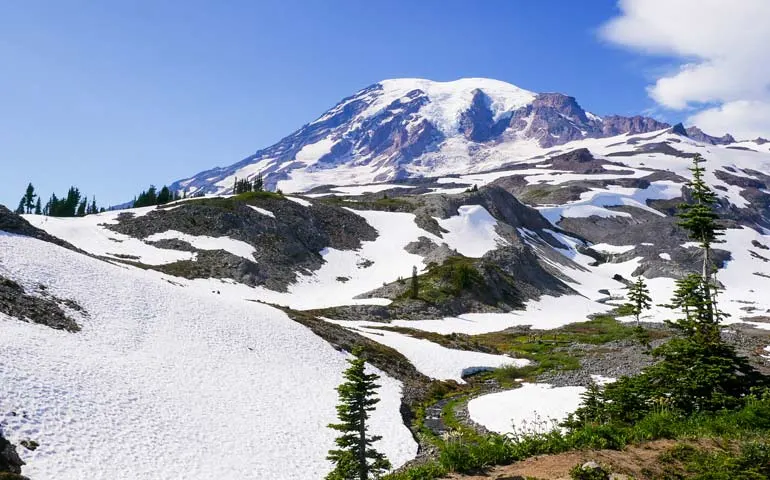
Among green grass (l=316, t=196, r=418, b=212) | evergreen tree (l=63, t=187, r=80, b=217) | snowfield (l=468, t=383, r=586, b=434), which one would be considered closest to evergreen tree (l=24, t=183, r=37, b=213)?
evergreen tree (l=63, t=187, r=80, b=217)

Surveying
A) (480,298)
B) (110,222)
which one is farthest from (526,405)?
(110,222)

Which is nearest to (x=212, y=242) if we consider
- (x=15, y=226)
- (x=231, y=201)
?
(x=231, y=201)

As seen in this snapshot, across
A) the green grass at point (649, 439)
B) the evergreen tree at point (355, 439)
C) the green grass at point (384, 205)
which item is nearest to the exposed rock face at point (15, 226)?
the evergreen tree at point (355, 439)

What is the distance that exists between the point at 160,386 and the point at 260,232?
294 ft

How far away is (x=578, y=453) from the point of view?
1830 cm

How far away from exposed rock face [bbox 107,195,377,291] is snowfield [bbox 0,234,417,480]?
1861 inches

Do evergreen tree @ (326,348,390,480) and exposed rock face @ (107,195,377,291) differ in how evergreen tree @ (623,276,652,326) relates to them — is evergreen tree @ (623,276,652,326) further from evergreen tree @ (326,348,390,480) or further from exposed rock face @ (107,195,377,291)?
evergreen tree @ (326,348,390,480)

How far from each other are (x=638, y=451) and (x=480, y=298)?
3505 inches

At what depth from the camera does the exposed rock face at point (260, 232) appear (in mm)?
100062

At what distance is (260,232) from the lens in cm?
11894

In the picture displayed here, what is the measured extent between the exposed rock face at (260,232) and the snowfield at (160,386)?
4726cm

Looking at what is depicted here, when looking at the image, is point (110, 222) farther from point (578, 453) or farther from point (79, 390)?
point (578, 453)

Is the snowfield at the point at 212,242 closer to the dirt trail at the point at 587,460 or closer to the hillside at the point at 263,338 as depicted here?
the hillside at the point at 263,338

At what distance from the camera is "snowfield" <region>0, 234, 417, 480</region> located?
23.1 metres
